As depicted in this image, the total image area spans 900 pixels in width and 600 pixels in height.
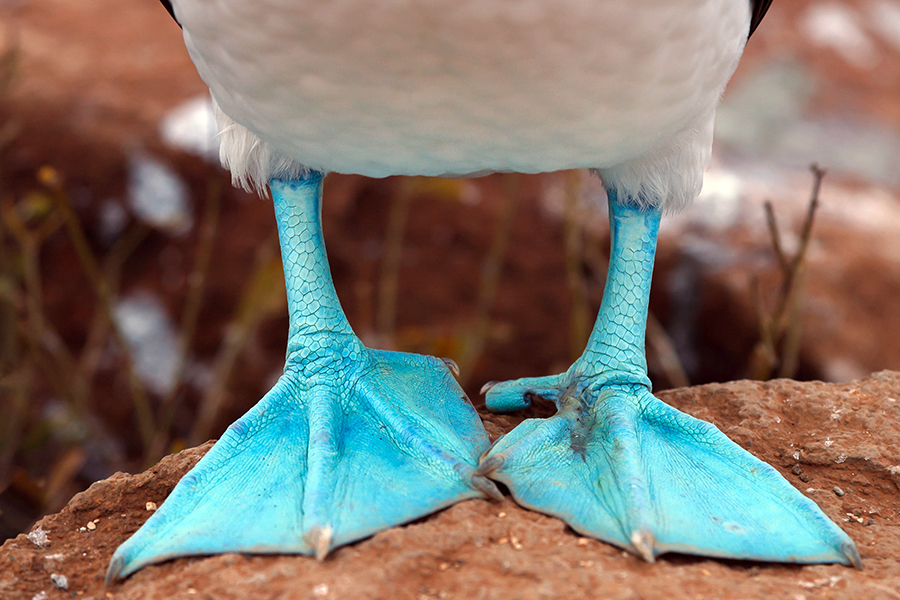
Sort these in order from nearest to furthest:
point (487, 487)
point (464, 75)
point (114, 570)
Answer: point (464, 75)
point (114, 570)
point (487, 487)

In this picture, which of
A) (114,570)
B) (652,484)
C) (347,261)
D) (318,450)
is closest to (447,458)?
(318,450)

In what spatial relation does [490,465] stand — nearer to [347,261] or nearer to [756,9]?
[756,9]

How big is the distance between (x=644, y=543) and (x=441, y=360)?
0.54 metres

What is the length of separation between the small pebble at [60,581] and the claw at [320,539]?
331 millimetres

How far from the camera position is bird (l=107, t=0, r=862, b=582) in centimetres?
99

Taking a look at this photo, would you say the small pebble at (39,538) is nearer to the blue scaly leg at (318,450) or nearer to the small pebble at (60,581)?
the small pebble at (60,581)

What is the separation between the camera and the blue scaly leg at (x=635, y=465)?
114 centimetres

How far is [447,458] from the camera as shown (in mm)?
1269

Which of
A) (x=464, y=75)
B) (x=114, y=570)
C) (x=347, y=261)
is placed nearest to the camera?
(x=464, y=75)

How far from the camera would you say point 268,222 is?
3.08 meters

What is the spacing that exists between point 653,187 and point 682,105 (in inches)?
11.4

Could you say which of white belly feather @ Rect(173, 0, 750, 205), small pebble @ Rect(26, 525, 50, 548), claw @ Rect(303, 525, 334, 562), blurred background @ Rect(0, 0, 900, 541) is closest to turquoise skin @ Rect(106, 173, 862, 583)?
claw @ Rect(303, 525, 334, 562)

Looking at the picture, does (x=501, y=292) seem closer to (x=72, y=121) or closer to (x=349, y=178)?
(x=349, y=178)

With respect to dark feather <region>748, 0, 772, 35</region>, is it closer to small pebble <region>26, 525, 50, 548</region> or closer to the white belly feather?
the white belly feather
